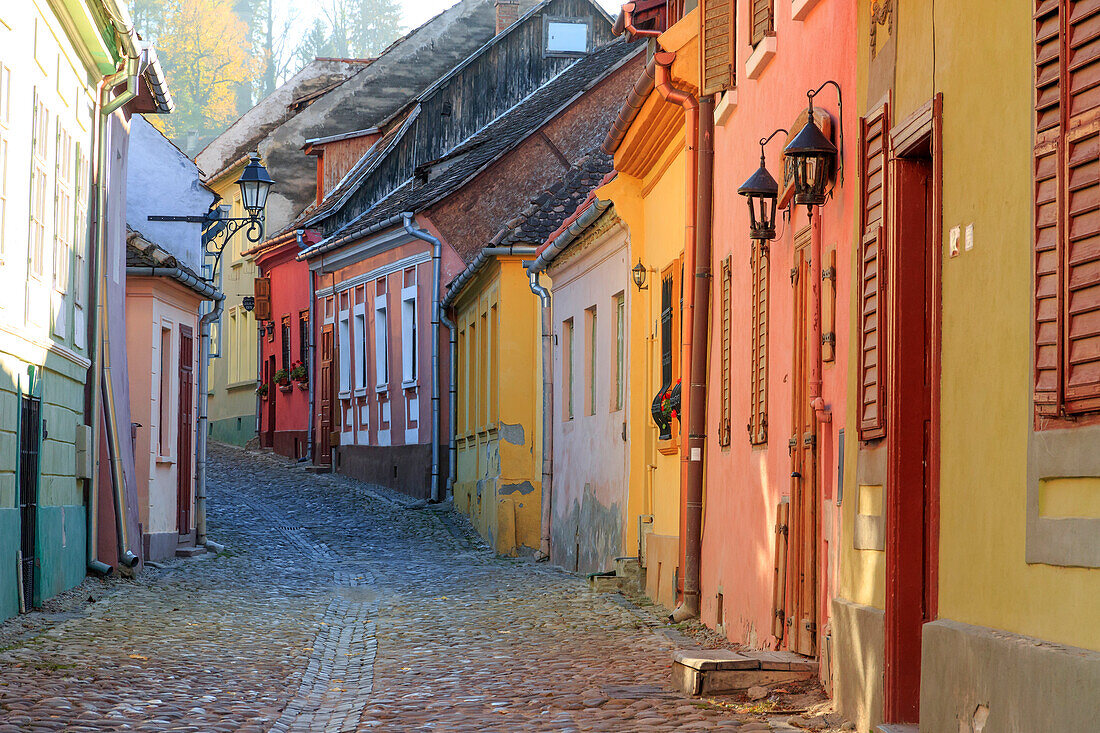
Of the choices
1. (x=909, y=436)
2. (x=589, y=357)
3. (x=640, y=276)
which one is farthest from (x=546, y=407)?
(x=909, y=436)

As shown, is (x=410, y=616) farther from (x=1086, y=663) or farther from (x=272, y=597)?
(x=1086, y=663)

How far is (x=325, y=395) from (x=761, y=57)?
25560 mm

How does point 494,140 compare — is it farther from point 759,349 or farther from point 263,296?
point 759,349

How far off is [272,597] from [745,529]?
241 inches

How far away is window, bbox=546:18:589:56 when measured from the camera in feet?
106

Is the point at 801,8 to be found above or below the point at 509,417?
above

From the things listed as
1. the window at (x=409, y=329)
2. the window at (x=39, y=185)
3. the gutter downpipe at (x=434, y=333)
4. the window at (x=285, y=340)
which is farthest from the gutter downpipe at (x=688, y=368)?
the window at (x=285, y=340)

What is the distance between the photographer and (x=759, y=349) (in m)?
10.5

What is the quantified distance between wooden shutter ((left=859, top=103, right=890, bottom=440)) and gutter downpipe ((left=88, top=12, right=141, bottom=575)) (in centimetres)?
1005

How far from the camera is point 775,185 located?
9852 millimetres

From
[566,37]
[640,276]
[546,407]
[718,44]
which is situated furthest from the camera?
[566,37]

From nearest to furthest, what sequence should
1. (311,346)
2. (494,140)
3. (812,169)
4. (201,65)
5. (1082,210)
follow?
(1082,210)
(812,169)
(494,140)
(311,346)
(201,65)

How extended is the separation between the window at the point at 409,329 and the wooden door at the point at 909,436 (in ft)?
75.1

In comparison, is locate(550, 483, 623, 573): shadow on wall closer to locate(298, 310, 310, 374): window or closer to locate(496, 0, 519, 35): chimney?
locate(298, 310, 310, 374): window
